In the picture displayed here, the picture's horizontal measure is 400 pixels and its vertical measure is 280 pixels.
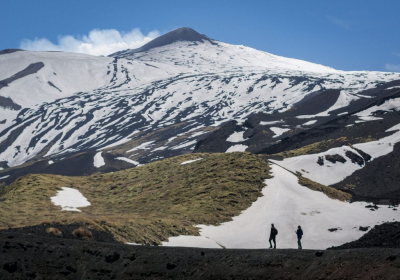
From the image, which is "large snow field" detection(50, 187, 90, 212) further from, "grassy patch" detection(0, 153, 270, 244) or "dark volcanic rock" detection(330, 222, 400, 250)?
"dark volcanic rock" detection(330, 222, 400, 250)

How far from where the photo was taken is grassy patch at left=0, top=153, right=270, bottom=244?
4212 cm

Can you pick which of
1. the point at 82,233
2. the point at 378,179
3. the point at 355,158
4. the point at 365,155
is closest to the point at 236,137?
the point at 365,155

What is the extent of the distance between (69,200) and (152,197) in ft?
32.0

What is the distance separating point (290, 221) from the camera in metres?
50.3

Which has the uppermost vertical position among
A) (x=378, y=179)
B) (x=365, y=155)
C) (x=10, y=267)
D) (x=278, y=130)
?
(x=278, y=130)

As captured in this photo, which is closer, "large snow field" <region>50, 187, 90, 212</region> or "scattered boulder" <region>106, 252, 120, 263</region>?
"scattered boulder" <region>106, 252, 120, 263</region>

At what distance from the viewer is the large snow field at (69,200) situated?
186ft

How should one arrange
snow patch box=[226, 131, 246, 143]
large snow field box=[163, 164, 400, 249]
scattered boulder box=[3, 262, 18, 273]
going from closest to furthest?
scattered boulder box=[3, 262, 18, 273] → large snow field box=[163, 164, 400, 249] → snow patch box=[226, 131, 246, 143]

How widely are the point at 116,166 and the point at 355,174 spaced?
3924 inches

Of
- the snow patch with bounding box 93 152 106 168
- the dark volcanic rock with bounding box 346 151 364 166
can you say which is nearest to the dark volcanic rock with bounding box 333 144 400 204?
the dark volcanic rock with bounding box 346 151 364 166

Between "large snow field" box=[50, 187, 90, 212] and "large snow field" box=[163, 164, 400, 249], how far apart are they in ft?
54.9

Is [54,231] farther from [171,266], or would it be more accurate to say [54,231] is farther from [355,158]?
[355,158]

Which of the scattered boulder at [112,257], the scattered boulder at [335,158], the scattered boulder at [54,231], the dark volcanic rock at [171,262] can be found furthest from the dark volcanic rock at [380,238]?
the scattered boulder at [335,158]

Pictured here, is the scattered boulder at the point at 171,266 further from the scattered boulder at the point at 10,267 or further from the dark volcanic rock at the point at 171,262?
the scattered boulder at the point at 10,267
